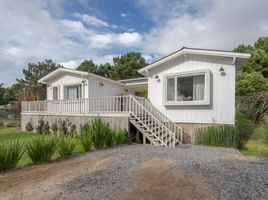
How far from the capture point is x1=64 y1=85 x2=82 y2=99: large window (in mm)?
17014

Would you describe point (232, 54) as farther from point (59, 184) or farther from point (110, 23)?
point (110, 23)

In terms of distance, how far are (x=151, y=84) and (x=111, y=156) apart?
608 centimetres

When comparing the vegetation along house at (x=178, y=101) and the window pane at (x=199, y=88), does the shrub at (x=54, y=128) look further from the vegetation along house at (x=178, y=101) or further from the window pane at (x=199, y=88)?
the window pane at (x=199, y=88)

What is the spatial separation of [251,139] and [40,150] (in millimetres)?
10271

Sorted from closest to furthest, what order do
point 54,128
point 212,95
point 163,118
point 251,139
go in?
point 212,95 → point 251,139 → point 163,118 → point 54,128

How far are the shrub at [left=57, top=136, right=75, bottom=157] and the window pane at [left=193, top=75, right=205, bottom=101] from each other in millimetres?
6345

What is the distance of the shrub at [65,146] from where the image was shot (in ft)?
25.5

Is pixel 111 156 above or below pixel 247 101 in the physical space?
below

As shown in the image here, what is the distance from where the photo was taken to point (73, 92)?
17.4m

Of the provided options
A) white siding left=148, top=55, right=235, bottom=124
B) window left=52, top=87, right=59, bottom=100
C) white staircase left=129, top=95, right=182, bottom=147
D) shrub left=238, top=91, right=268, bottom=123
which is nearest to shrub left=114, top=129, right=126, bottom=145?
white staircase left=129, top=95, right=182, bottom=147

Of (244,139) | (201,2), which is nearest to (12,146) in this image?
(244,139)

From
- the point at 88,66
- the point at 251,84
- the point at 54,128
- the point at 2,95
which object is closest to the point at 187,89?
the point at 54,128

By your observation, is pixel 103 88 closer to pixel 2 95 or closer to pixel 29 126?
pixel 29 126

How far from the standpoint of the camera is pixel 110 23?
17625 millimetres
